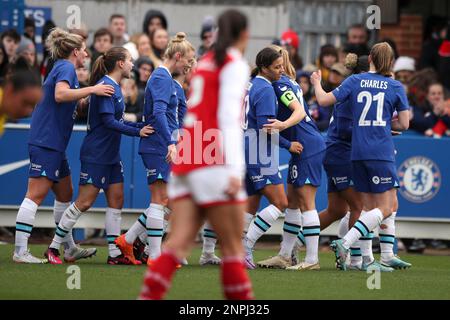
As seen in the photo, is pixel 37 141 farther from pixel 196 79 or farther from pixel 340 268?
pixel 196 79

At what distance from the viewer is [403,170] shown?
1547 cm

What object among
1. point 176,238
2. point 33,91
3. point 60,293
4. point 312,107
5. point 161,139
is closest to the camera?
point 176,238

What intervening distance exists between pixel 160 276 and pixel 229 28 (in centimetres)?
172

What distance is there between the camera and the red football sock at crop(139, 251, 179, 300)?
7.99 metres

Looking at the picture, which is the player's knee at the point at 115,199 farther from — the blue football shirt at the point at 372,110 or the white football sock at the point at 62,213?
the blue football shirt at the point at 372,110

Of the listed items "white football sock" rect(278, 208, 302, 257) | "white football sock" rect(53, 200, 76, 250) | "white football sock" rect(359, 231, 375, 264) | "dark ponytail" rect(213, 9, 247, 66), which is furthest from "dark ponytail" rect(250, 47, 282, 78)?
"dark ponytail" rect(213, 9, 247, 66)

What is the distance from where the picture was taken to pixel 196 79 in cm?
817

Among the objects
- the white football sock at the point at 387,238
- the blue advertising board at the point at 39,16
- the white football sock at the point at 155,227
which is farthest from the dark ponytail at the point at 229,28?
the blue advertising board at the point at 39,16

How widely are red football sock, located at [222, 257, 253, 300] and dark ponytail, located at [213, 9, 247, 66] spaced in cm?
139

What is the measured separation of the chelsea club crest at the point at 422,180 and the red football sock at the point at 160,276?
7.91 meters

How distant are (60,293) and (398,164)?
6.91m

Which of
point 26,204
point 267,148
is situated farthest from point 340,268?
point 26,204

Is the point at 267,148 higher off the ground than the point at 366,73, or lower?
lower

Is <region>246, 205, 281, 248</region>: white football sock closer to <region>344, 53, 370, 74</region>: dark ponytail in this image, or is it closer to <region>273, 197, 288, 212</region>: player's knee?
<region>273, 197, 288, 212</region>: player's knee
